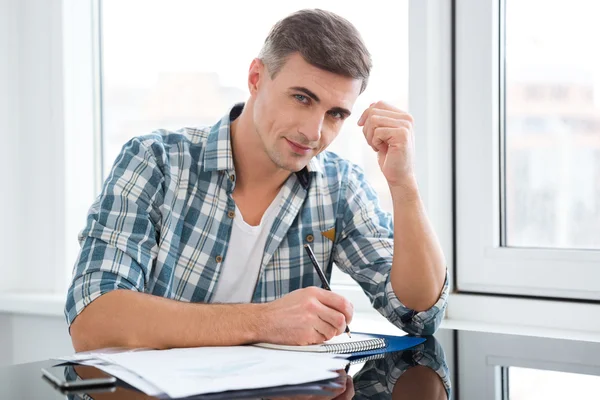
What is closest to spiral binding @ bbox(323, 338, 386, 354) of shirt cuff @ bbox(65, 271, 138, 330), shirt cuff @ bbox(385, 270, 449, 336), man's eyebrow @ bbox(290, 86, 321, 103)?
shirt cuff @ bbox(385, 270, 449, 336)

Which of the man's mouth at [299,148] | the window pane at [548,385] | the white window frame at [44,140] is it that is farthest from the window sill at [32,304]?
the window pane at [548,385]

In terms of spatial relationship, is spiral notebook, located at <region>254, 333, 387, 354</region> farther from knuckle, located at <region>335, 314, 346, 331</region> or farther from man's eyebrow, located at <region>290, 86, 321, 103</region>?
man's eyebrow, located at <region>290, 86, 321, 103</region>

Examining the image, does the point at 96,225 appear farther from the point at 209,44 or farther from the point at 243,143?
the point at 209,44

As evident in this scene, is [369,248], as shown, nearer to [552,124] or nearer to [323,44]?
[323,44]

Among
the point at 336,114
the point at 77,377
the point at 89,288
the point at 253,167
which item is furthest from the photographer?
the point at 253,167

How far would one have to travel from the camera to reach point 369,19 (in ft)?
6.09

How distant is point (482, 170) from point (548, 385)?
3.03 ft

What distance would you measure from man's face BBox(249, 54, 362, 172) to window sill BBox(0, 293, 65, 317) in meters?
0.98

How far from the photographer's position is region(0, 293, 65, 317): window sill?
2.06m

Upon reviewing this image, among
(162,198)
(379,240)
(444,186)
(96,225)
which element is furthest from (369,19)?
(96,225)

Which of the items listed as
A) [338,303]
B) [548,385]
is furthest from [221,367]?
[548,385]

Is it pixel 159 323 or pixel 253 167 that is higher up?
pixel 253 167

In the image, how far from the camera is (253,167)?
1.52 meters

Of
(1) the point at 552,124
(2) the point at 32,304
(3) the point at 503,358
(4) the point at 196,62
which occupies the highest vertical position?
(4) the point at 196,62
